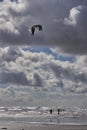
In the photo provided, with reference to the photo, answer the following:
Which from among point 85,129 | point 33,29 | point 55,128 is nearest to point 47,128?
point 55,128

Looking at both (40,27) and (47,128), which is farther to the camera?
(47,128)

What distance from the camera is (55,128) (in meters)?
63.7

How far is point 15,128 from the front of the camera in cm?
6322

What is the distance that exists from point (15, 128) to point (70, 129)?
7714 mm

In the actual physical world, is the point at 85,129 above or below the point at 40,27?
below

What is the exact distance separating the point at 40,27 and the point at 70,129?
60.4ft

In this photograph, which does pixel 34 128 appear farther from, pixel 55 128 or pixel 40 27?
pixel 40 27

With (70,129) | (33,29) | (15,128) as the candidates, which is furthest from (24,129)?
(33,29)

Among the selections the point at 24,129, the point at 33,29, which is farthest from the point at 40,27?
the point at 24,129

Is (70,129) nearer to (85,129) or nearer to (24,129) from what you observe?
(85,129)

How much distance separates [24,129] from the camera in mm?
61875

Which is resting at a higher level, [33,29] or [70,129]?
[33,29]

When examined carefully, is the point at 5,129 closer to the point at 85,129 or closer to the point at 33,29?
the point at 85,129

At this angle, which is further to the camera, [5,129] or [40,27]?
[5,129]
